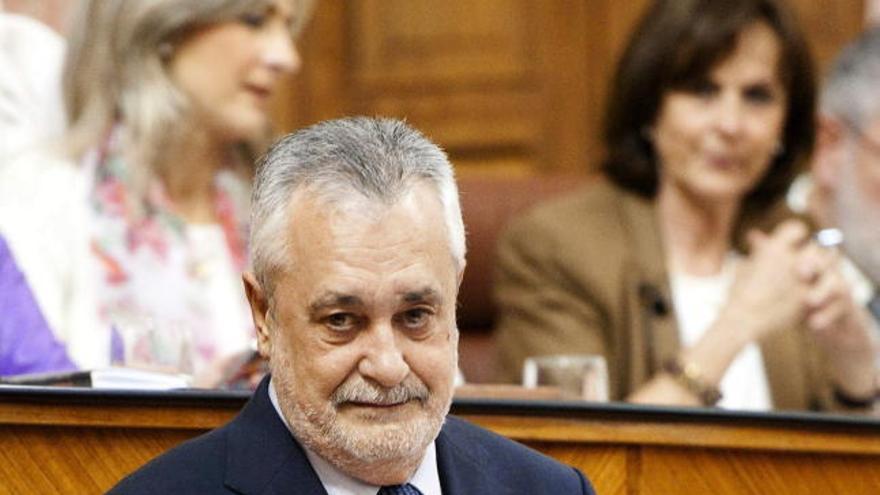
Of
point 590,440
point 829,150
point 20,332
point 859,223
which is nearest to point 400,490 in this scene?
point 590,440

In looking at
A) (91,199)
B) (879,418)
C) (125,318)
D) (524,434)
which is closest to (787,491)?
(879,418)

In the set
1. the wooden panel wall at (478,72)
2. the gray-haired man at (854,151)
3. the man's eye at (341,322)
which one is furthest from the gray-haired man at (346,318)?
the wooden panel wall at (478,72)

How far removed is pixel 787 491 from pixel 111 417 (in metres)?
0.82

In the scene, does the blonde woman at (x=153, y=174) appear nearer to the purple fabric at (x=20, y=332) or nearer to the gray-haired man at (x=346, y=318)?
the purple fabric at (x=20, y=332)

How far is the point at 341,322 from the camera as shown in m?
1.67

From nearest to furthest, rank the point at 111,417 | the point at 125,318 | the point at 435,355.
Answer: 1. the point at 435,355
2. the point at 111,417
3. the point at 125,318

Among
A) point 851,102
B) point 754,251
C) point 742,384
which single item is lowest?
point 742,384

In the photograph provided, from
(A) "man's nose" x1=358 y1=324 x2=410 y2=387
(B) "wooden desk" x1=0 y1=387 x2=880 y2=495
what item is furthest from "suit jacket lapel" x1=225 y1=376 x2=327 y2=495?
(B) "wooden desk" x1=0 y1=387 x2=880 y2=495

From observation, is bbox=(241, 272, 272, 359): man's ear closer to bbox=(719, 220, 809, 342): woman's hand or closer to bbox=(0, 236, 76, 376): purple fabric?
bbox=(0, 236, 76, 376): purple fabric

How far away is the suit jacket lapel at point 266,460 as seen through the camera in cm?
167

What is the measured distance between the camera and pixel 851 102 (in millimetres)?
3467

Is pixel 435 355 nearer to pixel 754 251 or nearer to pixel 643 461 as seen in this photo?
pixel 643 461

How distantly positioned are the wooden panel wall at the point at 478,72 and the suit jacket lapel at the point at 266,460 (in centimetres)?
341

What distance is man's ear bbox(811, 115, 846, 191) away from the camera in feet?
11.5
